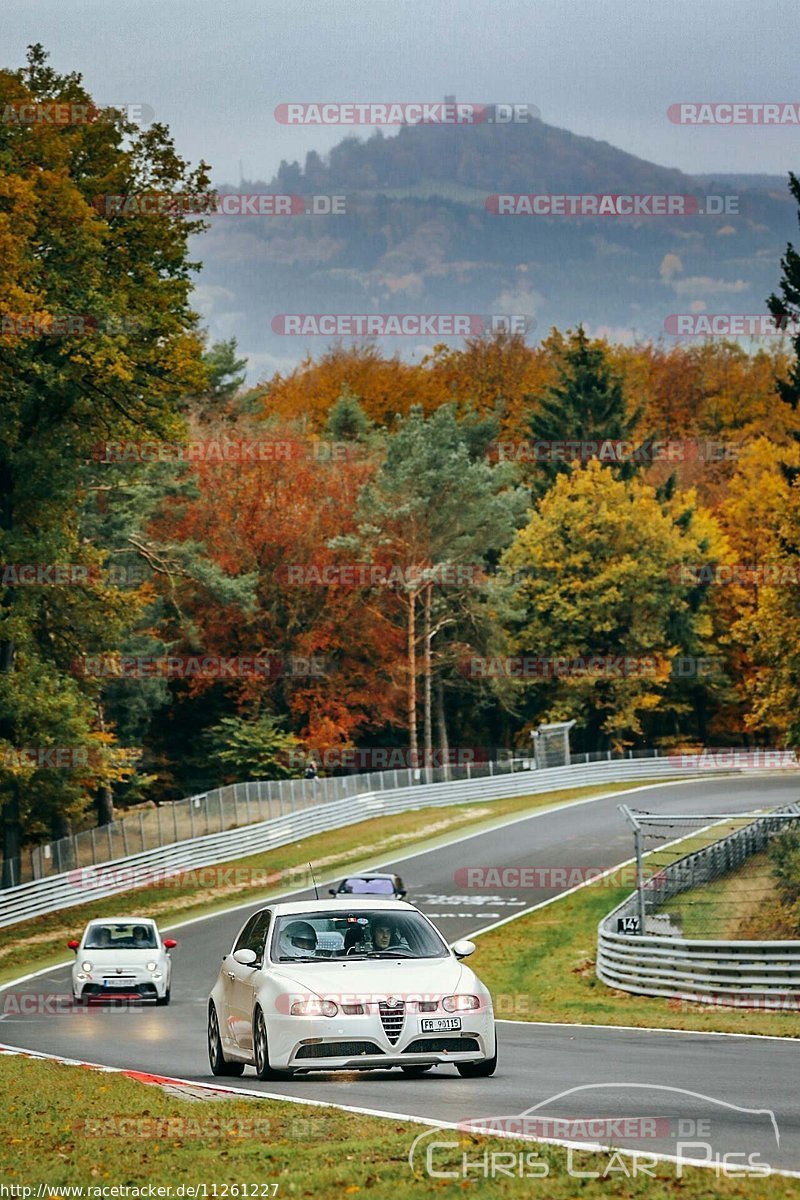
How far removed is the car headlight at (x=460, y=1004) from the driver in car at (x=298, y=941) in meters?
1.28

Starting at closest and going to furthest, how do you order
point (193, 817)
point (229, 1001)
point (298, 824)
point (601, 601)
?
point (229, 1001) < point (193, 817) < point (298, 824) < point (601, 601)

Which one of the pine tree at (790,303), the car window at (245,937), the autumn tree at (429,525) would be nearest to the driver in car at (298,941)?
the car window at (245,937)

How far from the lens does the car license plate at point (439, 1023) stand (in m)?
13.0

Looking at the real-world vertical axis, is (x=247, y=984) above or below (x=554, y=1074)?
above

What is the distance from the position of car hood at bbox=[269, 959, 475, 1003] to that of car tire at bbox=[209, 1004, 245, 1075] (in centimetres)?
158

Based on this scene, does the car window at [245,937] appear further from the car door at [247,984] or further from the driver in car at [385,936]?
the driver in car at [385,936]

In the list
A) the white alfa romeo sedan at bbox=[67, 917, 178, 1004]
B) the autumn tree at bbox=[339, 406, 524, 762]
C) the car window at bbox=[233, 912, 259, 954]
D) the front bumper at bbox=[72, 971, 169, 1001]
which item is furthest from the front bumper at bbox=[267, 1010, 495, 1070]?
the autumn tree at bbox=[339, 406, 524, 762]

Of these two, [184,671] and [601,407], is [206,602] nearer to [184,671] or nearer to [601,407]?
[184,671]

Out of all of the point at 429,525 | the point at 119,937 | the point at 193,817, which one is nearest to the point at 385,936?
the point at 119,937

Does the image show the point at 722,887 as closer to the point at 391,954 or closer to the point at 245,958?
the point at 391,954

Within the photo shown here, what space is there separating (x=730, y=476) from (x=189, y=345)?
224 feet

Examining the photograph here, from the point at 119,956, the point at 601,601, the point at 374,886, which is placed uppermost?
the point at 601,601

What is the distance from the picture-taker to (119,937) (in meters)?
29.2

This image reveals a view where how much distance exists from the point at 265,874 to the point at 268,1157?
133 ft
